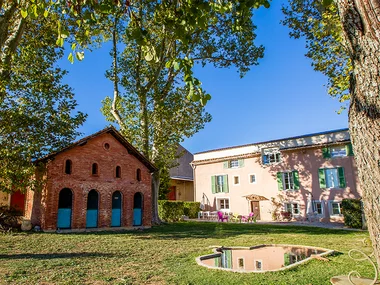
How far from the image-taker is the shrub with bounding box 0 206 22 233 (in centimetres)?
1469

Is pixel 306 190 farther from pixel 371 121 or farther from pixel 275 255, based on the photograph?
pixel 371 121

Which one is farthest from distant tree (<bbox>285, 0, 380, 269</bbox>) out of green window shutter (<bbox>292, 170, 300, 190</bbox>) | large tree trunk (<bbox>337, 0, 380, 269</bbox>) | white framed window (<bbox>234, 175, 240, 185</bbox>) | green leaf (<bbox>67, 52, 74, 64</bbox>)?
white framed window (<bbox>234, 175, 240, 185</bbox>)

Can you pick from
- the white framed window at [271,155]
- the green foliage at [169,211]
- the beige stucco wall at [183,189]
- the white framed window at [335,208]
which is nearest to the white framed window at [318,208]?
the white framed window at [335,208]

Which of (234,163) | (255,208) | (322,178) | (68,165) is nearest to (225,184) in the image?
(234,163)

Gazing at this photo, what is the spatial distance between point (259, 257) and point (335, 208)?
16.8 m

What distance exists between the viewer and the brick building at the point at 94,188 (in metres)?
15.3

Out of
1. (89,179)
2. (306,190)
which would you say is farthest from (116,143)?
(306,190)

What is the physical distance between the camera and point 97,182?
1691cm

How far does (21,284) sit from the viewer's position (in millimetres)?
5648

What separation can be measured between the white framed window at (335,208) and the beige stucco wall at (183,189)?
1945 centimetres

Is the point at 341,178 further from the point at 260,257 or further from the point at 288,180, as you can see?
the point at 260,257

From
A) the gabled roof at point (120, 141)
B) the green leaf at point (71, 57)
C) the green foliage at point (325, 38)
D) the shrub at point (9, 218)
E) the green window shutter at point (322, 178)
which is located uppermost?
the green foliage at point (325, 38)

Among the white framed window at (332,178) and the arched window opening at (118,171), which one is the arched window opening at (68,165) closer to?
the arched window opening at (118,171)

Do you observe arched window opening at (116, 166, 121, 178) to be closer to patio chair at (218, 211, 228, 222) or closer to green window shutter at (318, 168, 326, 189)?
patio chair at (218, 211, 228, 222)
